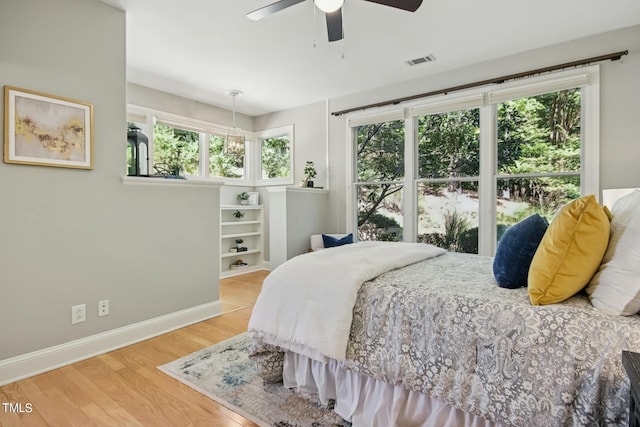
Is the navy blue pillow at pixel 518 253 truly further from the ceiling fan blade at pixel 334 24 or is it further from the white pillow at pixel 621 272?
the ceiling fan blade at pixel 334 24

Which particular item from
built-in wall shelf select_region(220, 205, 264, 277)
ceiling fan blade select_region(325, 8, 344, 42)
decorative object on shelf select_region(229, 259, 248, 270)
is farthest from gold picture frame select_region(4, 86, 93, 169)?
decorative object on shelf select_region(229, 259, 248, 270)

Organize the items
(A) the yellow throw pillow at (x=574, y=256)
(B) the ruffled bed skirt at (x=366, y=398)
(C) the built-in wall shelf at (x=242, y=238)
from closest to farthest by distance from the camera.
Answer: (A) the yellow throw pillow at (x=574, y=256), (B) the ruffled bed skirt at (x=366, y=398), (C) the built-in wall shelf at (x=242, y=238)

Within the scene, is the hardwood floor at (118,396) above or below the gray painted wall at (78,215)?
below

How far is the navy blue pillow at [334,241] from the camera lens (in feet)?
14.4

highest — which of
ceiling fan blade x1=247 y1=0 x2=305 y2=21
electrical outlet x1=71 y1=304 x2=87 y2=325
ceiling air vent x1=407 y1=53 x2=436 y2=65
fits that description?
ceiling air vent x1=407 y1=53 x2=436 y2=65

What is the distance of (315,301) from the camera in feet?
5.38

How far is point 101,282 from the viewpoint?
2465 mm

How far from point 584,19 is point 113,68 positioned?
3.91m

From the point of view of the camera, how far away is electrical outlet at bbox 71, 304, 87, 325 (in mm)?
2314

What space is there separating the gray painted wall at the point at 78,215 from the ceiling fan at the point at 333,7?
1.33 meters

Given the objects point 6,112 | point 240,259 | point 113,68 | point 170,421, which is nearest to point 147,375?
point 170,421

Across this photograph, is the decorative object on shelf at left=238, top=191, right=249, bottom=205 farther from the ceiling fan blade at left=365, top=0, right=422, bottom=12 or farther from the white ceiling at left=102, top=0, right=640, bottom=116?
the ceiling fan blade at left=365, top=0, right=422, bottom=12

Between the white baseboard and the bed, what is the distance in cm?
132

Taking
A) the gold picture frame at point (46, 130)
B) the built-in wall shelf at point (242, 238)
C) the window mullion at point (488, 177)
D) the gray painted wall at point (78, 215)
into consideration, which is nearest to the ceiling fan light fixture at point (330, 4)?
the gray painted wall at point (78, 215)
